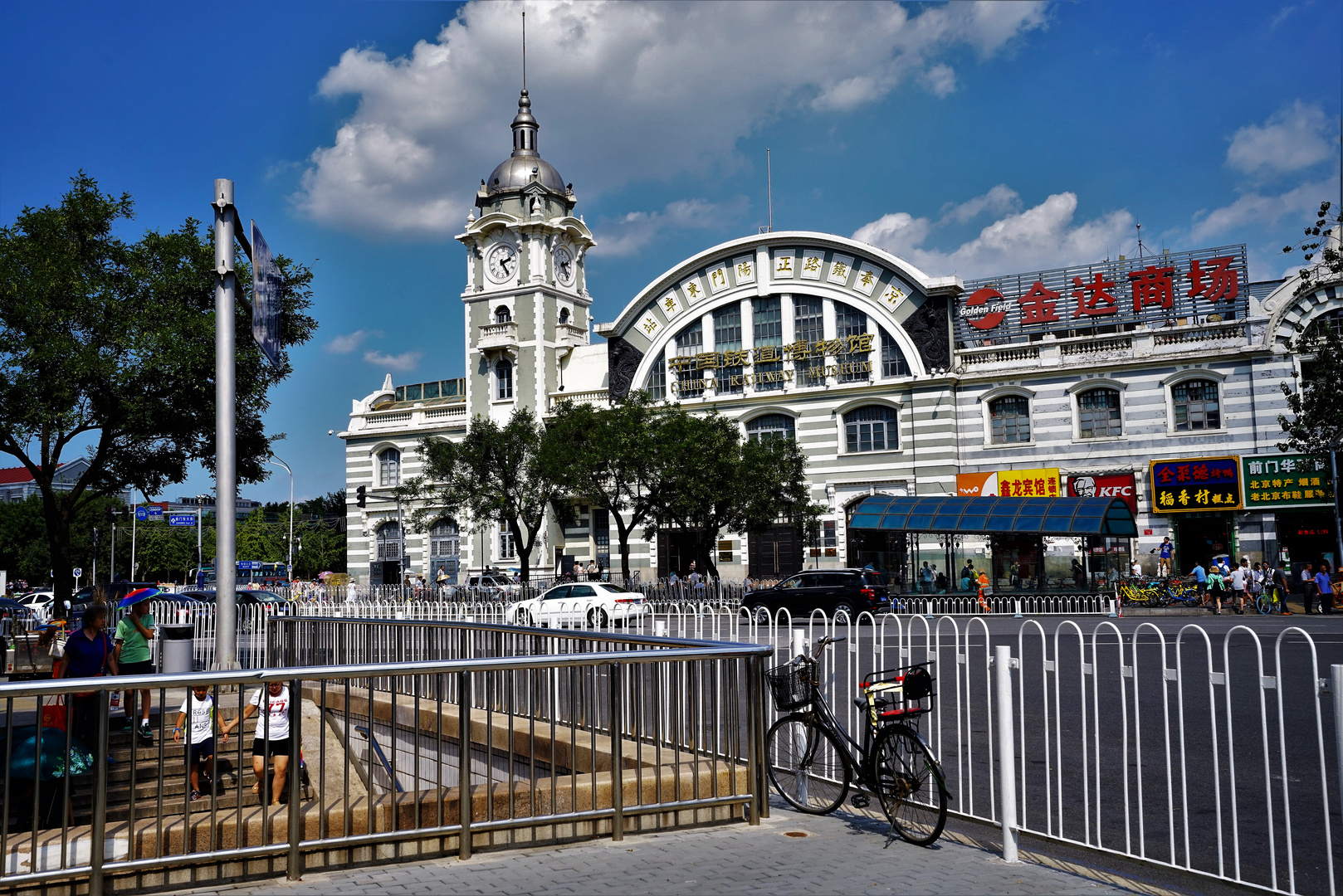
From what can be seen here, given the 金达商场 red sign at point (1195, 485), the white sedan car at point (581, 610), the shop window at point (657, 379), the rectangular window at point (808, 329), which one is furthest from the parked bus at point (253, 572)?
the 金达商场 red sign at point (1195, 485)

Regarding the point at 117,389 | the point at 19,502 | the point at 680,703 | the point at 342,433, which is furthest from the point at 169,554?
the point at 680,703

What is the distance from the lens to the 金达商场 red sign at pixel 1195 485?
36.0 m

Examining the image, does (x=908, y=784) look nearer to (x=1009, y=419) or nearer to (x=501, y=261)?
(x=1009, y=419)

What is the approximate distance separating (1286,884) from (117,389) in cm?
2224

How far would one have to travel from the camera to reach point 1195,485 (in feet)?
120

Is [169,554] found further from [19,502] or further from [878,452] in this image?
[878,452]

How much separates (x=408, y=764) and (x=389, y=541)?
47.4 metres

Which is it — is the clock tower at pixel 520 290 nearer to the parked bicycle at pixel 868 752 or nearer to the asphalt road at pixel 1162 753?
the asphalt road at pixel 1162 753

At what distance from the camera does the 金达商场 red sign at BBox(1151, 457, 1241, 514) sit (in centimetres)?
3597

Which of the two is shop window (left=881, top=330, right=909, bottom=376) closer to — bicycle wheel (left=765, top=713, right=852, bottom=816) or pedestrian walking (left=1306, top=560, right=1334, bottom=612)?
pedestrian walking (left=1306, top=560, right=1334, bottom=612)

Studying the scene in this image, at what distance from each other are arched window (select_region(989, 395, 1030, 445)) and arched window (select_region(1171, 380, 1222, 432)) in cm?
496

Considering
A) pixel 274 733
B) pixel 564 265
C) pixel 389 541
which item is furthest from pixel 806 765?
pixel 389 541

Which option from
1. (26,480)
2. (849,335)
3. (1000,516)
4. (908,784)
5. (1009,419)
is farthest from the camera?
(26,480)

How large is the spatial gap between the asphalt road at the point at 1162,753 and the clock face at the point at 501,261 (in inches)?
1441
